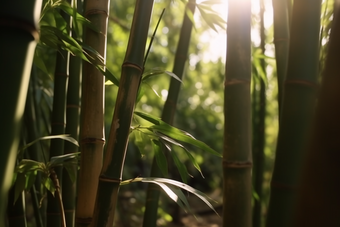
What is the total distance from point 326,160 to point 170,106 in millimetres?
660

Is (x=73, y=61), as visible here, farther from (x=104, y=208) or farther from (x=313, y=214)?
(x=313, y=214)

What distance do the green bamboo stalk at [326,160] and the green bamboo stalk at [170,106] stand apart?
1.95ft

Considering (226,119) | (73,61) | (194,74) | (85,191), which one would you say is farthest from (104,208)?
(194,74)

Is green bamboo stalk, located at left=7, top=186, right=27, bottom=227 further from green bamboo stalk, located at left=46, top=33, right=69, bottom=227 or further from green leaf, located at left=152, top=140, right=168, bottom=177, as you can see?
green leaf, located at left=152, top=140, right=168, bottom=177

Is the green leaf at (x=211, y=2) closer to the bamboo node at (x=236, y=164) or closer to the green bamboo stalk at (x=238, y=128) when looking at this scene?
the green bamboo stalk at (x=238, y=128)

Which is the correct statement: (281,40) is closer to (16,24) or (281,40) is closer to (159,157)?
(159,157)

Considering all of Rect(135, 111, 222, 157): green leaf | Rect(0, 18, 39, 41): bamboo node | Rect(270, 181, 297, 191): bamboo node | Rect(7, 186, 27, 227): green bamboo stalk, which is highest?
Rect(0, 18, 39, 41): bamboo node

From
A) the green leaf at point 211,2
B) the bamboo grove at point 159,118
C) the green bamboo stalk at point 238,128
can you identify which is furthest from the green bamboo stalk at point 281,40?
the green bamboo stalk at point 238,128

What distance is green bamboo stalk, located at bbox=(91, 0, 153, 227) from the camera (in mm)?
620

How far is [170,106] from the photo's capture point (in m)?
1.01

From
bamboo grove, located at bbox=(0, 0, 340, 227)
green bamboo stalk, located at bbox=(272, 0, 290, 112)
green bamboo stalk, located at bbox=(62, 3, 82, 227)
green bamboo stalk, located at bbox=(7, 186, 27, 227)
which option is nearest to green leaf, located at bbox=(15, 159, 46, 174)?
bamboo grove, located at bbox=(0, 0, 340, 227)

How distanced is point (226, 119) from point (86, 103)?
0.74 ft

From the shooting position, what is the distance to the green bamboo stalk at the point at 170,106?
0.97m

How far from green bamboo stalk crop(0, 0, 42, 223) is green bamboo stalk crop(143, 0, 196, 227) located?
1.88 feet
